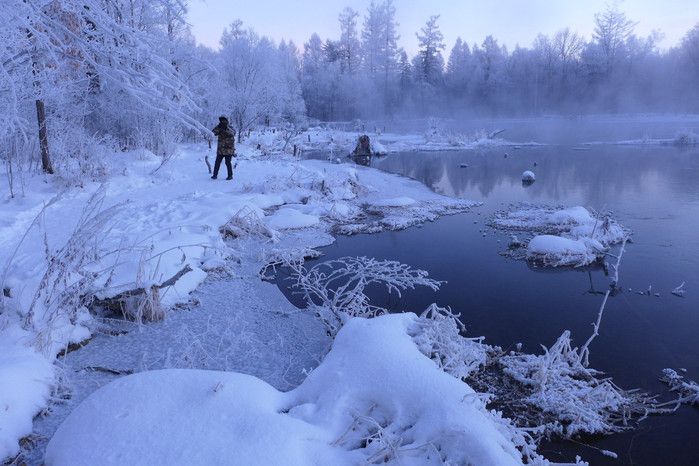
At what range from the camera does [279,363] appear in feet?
12.7

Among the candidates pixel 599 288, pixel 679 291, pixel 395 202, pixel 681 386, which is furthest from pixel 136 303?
pixel 395 202

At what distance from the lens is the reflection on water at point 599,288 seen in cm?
350

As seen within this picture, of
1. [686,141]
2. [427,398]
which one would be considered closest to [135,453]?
[427,398]

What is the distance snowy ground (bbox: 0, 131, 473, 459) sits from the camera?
132 inches

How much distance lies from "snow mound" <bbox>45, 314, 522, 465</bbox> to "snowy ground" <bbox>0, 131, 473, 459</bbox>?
73 centimetres

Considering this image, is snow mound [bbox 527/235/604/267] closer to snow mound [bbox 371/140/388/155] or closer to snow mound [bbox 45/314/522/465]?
snow mound [bbox 45/314/522/465]

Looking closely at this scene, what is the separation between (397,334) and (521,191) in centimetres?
1075

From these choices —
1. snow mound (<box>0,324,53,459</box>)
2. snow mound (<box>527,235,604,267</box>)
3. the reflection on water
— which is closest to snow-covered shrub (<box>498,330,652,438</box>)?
the reflection on water

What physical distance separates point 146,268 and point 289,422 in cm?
298

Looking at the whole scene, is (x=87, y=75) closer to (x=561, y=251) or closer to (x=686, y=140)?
(x=561, y=251)

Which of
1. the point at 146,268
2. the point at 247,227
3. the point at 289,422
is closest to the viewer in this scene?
the point at 289,422

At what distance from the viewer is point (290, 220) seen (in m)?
8.84

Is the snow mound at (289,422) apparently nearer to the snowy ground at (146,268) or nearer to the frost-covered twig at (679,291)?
the snowy ground at (146,268)

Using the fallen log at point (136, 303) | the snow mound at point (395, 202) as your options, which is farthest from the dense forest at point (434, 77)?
the fallen log at point (136, 303)
